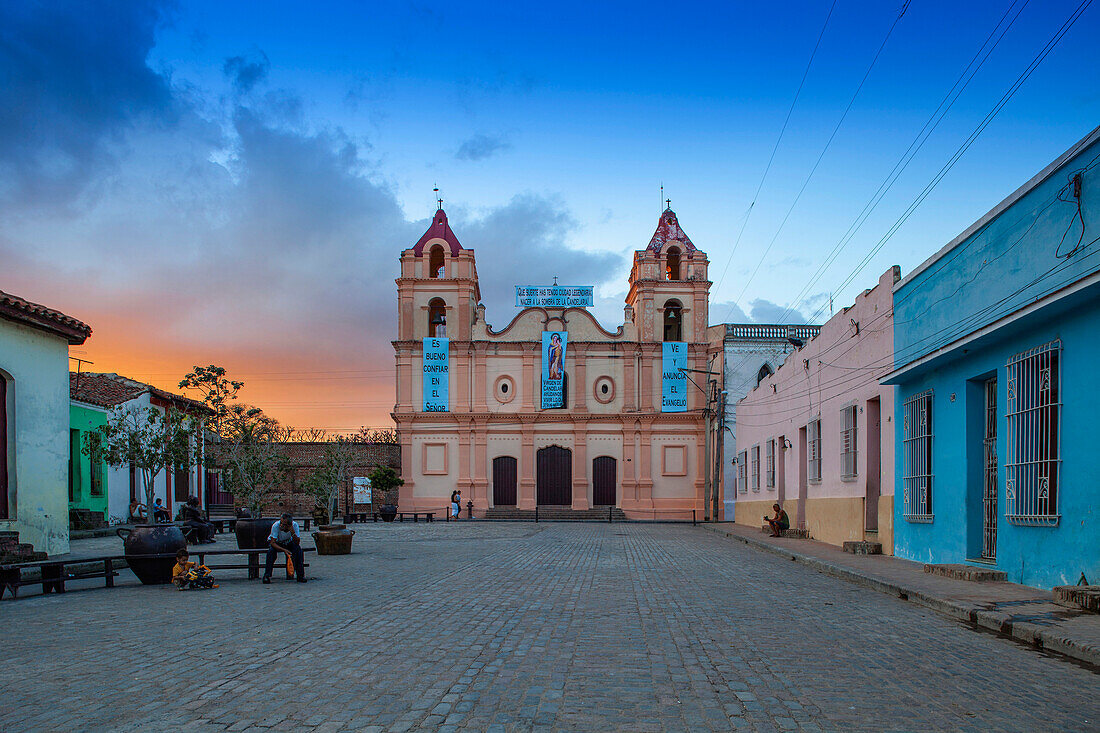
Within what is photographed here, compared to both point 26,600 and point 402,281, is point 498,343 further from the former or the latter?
point 26,600

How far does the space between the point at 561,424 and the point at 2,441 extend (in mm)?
30808

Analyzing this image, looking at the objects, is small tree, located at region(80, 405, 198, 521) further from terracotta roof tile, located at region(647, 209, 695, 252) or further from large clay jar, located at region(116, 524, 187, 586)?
terracotta roof tile, located at region(647, 209, 695, 252)

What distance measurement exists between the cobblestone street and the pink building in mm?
6695

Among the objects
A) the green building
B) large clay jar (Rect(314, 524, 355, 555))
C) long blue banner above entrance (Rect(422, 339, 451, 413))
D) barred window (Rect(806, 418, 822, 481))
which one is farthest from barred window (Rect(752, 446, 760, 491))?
A: the green building

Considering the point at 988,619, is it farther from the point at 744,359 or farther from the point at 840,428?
the point at 744,359

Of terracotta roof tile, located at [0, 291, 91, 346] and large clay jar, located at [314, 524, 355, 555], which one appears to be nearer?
terracotta roof tile, located at [0, 291, 91, 346]

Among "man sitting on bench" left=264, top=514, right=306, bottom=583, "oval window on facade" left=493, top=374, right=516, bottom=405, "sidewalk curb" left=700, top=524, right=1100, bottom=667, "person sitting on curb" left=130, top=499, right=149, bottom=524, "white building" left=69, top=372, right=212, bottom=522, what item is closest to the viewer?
"sidewalk curb" left=700, top=524, right=1100, bottom=667

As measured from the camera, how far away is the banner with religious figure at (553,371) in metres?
44.4

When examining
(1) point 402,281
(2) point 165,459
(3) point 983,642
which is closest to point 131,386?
(2) point 165,459

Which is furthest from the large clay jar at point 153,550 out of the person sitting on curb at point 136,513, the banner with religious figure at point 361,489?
the banner with religious figure at point 361,489

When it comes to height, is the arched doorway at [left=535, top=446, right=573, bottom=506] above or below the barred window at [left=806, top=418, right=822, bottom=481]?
below

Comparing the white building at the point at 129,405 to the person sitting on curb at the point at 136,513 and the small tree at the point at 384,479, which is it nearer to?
the person sitting on curb at the point at 136,513

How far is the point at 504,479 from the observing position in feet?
145

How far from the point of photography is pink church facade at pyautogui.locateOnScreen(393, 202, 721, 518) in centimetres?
4381
